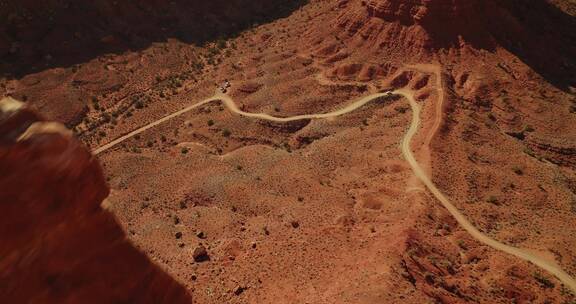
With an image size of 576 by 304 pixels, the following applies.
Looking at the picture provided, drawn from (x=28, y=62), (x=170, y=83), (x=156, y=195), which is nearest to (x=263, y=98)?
(x=170, y=83)

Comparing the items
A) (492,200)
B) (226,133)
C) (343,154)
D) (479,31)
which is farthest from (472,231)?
(479,31)

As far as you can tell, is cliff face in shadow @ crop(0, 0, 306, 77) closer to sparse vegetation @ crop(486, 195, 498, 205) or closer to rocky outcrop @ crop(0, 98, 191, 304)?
sparse vegetation @ crop(486, 195, 498, 205)

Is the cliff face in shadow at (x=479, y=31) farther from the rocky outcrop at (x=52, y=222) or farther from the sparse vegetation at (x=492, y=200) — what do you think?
the rocky outcrop at (x=52, y=222)


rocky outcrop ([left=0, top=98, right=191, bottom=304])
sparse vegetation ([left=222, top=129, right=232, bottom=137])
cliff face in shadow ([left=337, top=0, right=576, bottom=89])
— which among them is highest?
rocky outcrop ([left=0, top=98, right=191, bottom=304])

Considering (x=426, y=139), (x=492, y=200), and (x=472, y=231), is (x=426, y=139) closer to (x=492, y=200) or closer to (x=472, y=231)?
(x=492, y=200)

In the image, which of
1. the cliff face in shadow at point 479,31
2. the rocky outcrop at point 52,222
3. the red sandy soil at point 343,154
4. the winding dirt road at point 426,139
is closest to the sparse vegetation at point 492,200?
the red sandy soil at point 343,154

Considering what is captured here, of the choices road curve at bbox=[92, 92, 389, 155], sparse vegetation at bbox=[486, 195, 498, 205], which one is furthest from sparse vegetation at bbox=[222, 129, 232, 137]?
sparse vegetation at bbox=[486, 195, 498, 205]
